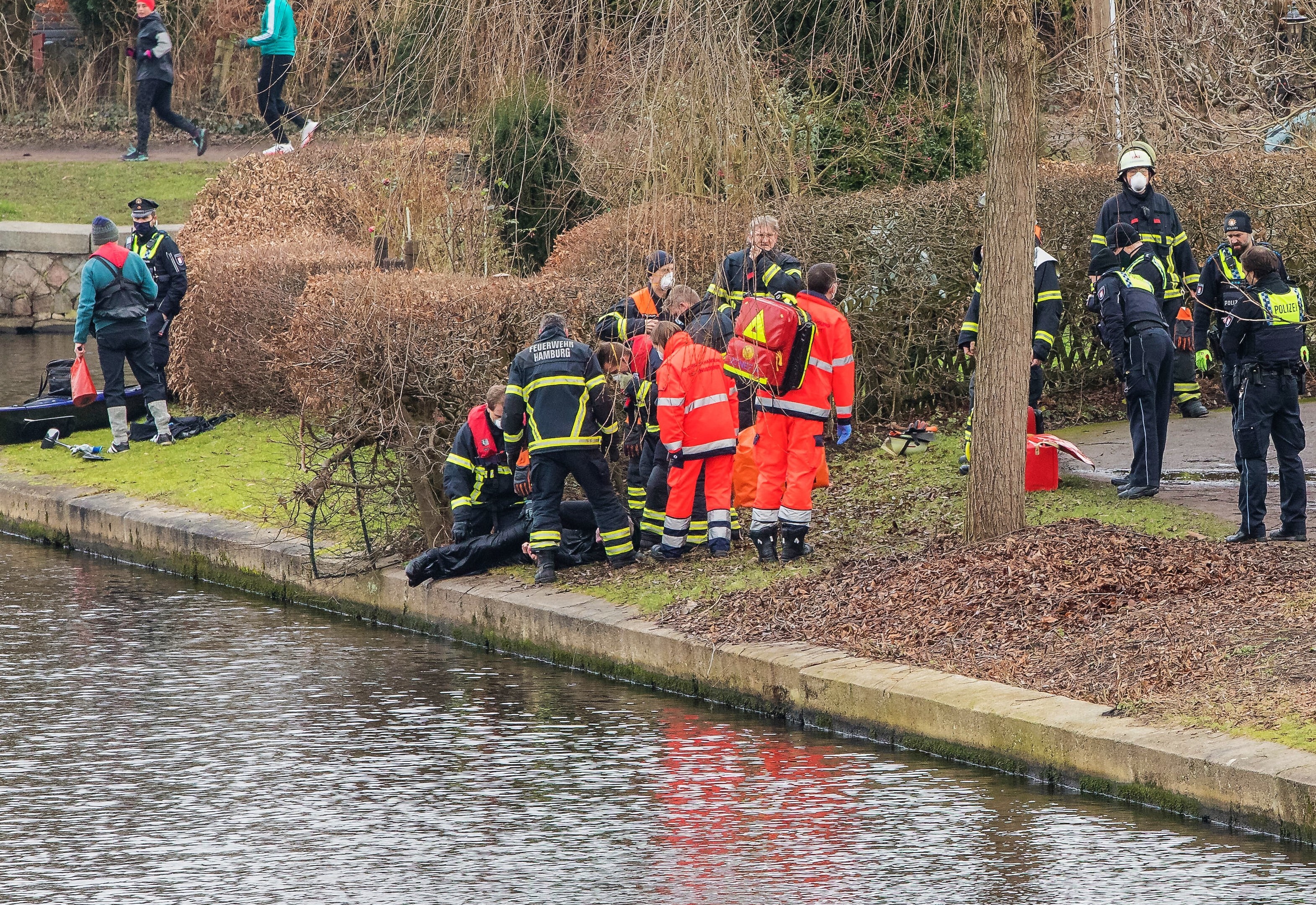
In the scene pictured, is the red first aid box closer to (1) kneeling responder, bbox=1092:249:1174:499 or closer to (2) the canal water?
(1) kneeling responder, bbox=1092:249:1174:499

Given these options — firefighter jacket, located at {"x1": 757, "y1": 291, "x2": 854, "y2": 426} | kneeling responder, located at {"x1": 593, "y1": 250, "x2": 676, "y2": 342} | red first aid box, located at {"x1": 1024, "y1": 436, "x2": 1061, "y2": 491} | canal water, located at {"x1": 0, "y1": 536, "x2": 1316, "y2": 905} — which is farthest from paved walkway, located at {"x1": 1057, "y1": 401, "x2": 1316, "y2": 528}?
A: canal water, located at {"x1": 0, "y1": 536, "x2": 1316, "y2": 905}

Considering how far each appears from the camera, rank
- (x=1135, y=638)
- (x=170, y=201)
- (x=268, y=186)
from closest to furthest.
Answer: (x=1135, y=638) < (x=268, y=186) < (x=170, y=201)

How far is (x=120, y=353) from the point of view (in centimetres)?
1449

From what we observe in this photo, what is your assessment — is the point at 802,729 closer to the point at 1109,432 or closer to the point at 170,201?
the point at 1109,432

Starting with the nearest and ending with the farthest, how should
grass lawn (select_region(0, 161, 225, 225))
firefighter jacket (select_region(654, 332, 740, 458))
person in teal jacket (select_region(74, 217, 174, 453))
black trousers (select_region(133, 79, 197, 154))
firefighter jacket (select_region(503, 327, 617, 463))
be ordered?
firefighter jacket (select_region(503, 327, 617, 463)) < firefighter jacket (select_region(654, 332, 740, 458)) < person in teal jacket (select_region(74, 217, 174, 453)) < grass lawn (select_region(0, 161, 225, 225)) < black trousers (select_region(133, 79, 197, 154))

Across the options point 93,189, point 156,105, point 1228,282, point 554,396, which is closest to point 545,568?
point 554,396

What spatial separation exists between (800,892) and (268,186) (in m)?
12.8

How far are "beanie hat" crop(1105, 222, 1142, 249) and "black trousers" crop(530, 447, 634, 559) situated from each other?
3.63 meters

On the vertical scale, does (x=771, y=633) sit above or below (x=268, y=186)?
below

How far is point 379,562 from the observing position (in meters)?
11.0

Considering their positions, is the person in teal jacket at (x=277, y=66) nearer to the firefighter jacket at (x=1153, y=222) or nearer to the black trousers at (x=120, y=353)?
the black trousers at (x=120, y=353)

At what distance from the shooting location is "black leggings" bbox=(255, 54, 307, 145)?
9602 millimetres

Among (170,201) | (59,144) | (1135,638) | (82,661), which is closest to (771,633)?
(1135,638)

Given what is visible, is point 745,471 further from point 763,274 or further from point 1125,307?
point 1125,307
